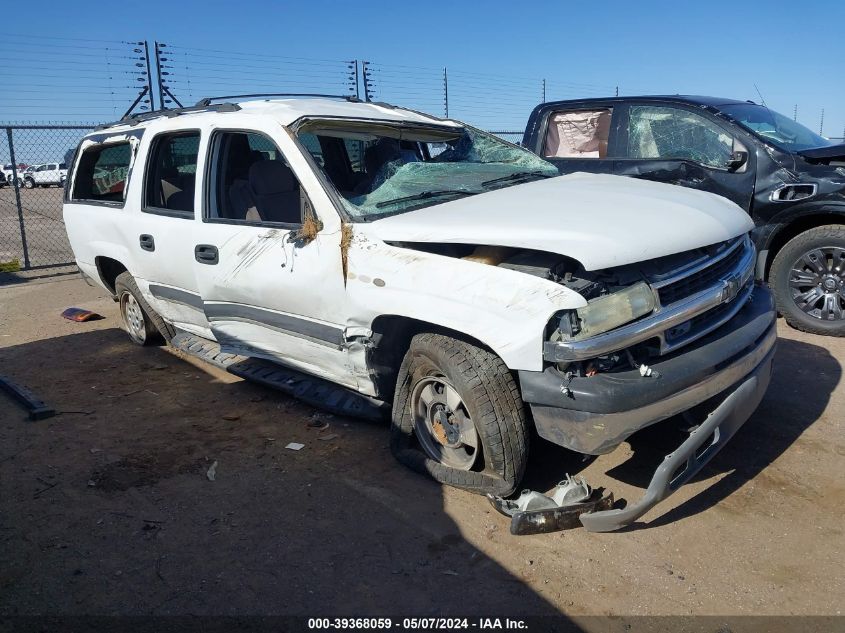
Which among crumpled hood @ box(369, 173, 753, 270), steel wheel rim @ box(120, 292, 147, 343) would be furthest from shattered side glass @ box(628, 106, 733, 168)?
steel wheel rim @ box(120, 292, 147, 343)

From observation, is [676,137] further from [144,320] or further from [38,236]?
[38,236]

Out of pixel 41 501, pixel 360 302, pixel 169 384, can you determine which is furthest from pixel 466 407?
pixel 169 384

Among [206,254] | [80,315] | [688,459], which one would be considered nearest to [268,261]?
[206,254]

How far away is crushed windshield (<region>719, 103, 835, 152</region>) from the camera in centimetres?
604

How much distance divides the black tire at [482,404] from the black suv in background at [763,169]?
147 inches

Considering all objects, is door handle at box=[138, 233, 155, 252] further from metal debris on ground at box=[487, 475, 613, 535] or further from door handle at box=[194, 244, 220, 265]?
metal debris on ground at box=[487, 475, 613, 535]

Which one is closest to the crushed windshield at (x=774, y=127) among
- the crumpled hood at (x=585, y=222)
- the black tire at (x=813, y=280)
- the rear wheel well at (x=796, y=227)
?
the rear wheel well at (x=796, y=227)

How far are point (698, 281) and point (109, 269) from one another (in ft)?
16.1

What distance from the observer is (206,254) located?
4375 mm

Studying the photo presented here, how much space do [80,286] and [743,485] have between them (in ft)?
28.5

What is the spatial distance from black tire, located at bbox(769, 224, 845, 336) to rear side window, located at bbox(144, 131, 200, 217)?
4.80m

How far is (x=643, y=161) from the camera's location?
626 cm

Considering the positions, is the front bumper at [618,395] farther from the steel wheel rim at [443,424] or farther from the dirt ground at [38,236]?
the dirt ground at [38,236]

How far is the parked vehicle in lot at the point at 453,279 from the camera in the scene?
9.39 ft
